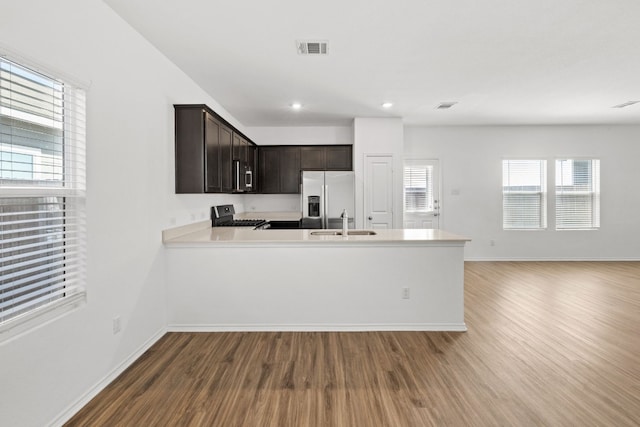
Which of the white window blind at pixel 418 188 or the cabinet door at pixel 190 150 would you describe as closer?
the cabinet door at pixel 190 150

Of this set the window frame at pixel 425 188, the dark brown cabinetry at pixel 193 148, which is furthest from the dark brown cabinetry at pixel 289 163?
the dark brown cabinetry at pixel 193 148

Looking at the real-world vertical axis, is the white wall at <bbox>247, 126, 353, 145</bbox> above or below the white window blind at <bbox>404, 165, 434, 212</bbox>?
above

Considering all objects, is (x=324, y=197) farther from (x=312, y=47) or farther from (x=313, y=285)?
(x=312, y=47)

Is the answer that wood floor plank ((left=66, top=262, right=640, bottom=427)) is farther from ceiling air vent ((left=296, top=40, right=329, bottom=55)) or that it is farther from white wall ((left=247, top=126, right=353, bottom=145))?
white wall ((left=247, top=126, right=353, bottom=145))

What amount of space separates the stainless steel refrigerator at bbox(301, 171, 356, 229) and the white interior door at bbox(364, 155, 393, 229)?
368 mm

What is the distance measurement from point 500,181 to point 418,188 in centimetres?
165

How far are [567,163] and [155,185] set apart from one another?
7.52m

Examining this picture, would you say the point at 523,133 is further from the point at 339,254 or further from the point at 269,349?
the point at 269,349

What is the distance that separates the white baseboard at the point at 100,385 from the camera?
1.97 m

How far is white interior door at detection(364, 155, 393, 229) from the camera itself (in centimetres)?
587

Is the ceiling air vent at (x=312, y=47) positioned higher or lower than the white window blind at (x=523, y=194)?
higher

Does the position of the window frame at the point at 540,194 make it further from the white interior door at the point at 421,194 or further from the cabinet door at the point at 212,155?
the cabinet door at the point at 212,155

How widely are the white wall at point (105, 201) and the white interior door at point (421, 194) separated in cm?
462

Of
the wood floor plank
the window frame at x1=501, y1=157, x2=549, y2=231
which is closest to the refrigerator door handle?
the wood floor plank
